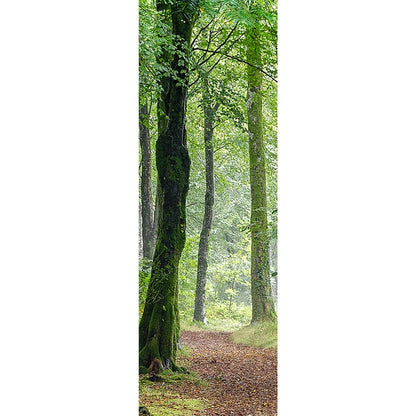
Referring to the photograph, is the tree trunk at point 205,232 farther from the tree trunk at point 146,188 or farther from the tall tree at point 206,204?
the tree trunk at point 146,188

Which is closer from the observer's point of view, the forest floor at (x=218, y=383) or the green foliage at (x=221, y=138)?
the forest floor at (x=218, y=383)

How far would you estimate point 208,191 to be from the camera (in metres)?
3.93

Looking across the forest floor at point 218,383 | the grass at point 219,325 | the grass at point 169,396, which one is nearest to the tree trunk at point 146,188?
the grass at point 219,325

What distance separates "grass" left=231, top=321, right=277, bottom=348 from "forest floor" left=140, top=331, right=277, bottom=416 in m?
0.04

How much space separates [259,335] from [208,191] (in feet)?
4.37

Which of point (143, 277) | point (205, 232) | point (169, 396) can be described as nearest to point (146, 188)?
point (205, 232)

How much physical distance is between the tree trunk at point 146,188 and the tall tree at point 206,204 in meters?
0.45

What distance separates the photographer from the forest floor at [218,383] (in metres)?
3.47

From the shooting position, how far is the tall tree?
3.83 metres

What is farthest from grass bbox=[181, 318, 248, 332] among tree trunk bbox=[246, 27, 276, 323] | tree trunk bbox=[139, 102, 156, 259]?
tree trunk bbox=[139, 102, 156, 259]

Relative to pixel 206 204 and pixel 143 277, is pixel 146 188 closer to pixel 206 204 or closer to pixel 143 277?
pixel 206 204
